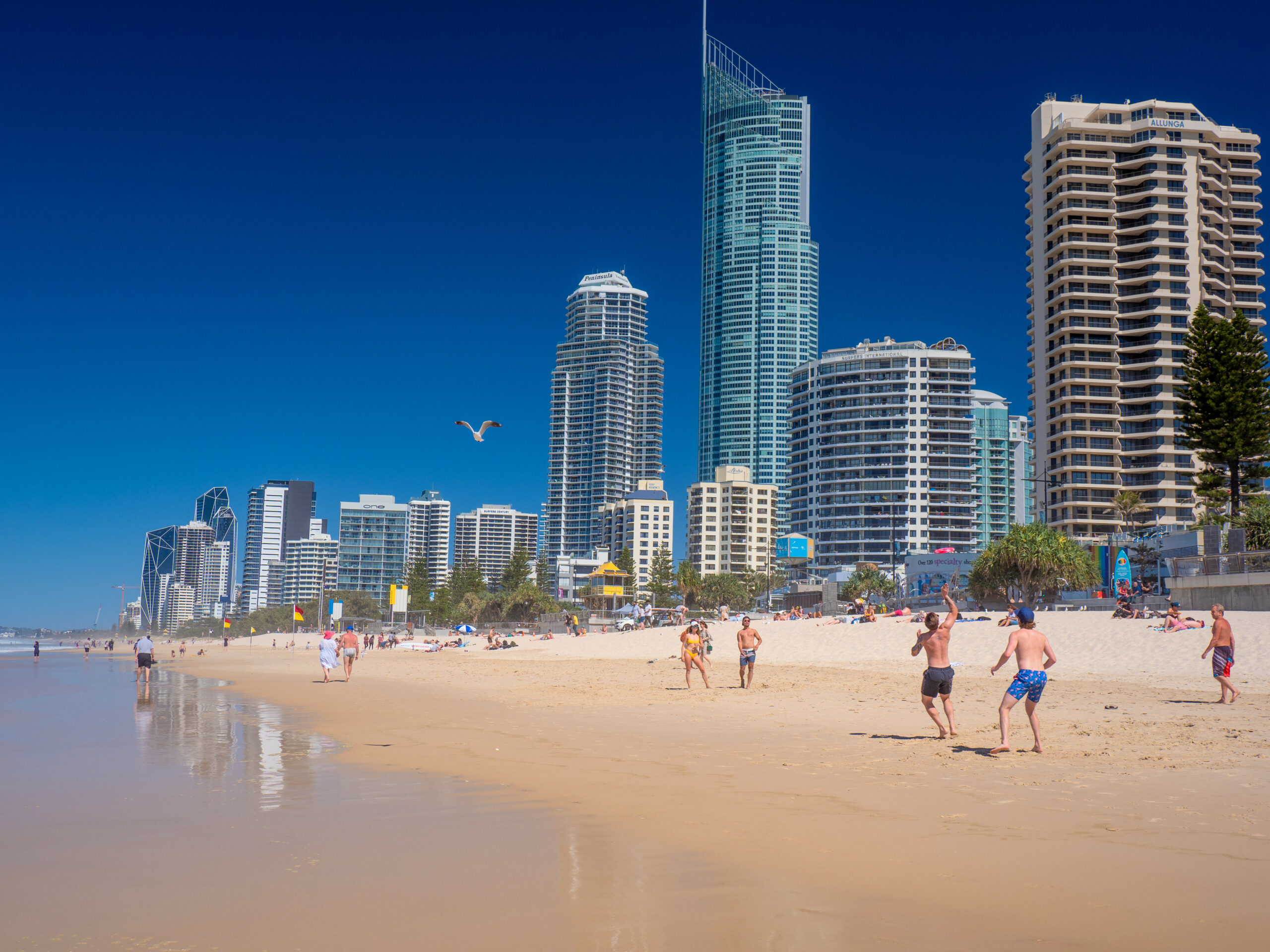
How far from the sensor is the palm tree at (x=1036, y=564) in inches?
2227

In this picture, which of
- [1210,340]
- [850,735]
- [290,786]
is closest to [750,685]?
[850,735]

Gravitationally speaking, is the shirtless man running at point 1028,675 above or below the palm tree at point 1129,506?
below

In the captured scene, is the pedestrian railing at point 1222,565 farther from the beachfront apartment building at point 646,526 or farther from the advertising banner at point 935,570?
the beachfront apartment building at point 646,526

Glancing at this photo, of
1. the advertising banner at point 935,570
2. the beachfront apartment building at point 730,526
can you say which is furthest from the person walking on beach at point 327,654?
the beachfront apartment building at point 730,526

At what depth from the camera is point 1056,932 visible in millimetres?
4738

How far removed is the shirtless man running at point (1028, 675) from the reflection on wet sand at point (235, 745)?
716 cm

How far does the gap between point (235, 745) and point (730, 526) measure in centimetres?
16479

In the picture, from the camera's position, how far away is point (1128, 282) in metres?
99.3

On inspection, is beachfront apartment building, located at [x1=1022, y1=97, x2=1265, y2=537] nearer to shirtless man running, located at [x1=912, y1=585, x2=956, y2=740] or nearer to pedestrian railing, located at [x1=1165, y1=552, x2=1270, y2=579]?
pedestrian railing, located at [x1=1165, y1=552, x2=1270, y2=579]

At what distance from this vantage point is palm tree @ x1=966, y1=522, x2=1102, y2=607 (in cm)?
5656

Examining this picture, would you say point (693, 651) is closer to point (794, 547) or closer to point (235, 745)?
point (235, 745)

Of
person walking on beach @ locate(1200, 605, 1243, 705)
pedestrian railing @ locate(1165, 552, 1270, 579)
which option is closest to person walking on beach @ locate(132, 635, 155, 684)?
person walking on beach @ locate(1200, 605, 1243, 705)

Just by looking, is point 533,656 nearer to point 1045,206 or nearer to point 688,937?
point 688,937

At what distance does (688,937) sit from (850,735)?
8.03m
